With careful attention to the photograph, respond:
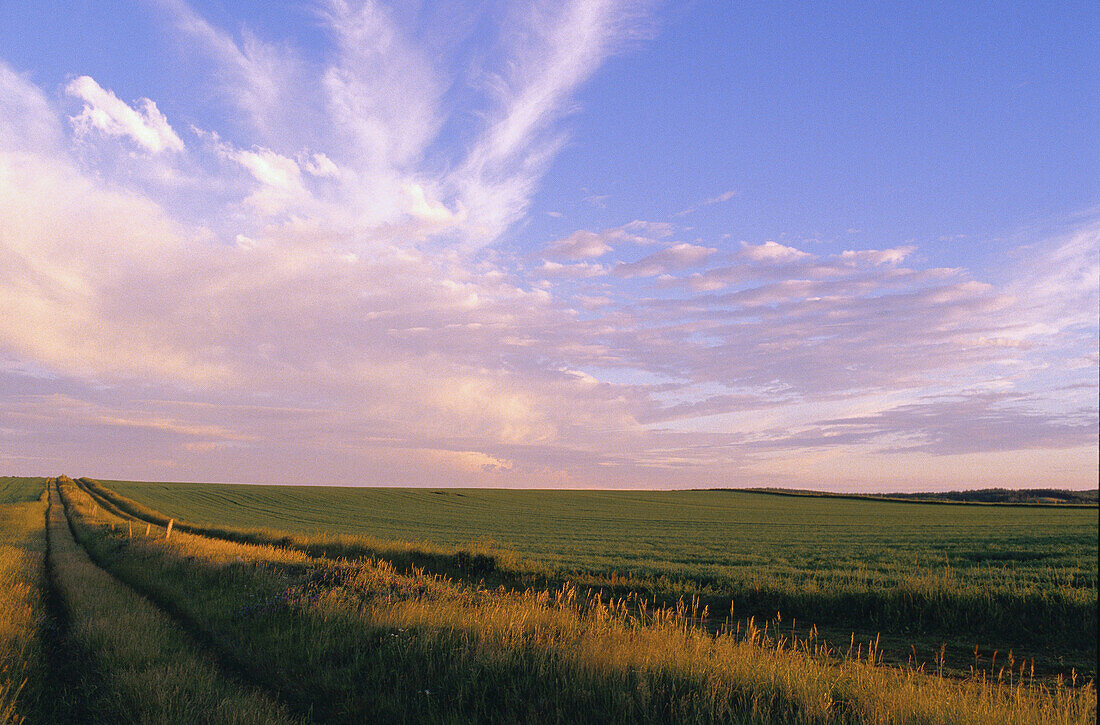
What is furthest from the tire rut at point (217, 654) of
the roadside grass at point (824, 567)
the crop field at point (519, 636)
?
the roadside grass at point (824, 567)

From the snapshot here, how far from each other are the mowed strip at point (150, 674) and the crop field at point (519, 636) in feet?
0.13

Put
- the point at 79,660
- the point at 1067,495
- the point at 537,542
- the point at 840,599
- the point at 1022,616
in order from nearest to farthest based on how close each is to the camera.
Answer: the point at 79,660, the point at 1022,616, the point at 840,599, the point at 537,542, the point at 1067,495

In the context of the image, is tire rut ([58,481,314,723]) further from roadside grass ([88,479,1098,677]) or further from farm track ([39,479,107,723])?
roadside grass ([88,479,1098,677])

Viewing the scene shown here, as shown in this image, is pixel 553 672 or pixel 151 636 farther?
pixel 151 636

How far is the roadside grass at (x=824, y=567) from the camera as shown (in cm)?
1139

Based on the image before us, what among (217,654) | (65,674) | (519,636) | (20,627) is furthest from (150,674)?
(20,627)

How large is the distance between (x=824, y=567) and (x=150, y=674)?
1944 centimetres

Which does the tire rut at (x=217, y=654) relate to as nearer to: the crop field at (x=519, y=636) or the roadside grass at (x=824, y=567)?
the crop field at (x=519, y=636)

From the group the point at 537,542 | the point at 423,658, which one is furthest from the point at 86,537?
the point at 423,658

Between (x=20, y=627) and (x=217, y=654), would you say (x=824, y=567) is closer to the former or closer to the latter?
(x=217, y=654)

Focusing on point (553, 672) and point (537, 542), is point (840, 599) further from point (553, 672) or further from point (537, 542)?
point (537, 542)

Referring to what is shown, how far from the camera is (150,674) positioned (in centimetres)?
675

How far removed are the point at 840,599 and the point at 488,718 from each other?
10267 mm

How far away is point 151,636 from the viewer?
8.52 m
